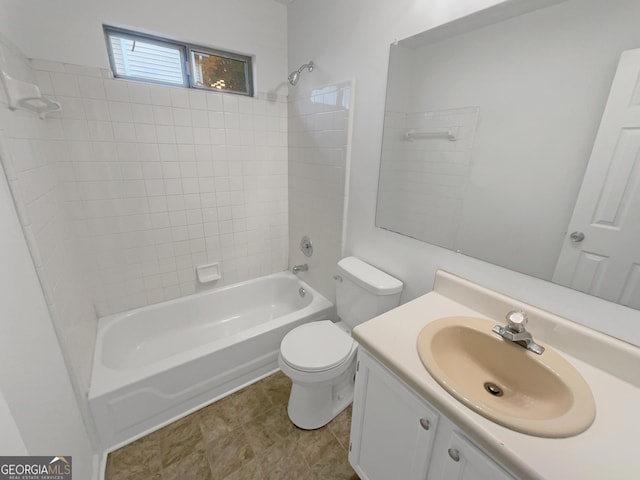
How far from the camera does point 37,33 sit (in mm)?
1367

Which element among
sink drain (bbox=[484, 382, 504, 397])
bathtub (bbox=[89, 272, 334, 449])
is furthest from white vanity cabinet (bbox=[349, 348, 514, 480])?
bathtub (bbox=[89, 272, 334, 449])

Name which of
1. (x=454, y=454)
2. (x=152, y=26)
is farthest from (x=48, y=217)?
(x=454, y=454)

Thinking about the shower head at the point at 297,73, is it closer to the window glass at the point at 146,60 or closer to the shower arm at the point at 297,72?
the shower arm at the point at 297,72

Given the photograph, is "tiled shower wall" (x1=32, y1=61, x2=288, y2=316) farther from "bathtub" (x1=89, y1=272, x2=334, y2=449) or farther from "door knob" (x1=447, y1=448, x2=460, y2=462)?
"door knob" (x1=447, y1=448, x2=460, y2=462)

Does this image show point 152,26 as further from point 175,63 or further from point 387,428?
point 387,428

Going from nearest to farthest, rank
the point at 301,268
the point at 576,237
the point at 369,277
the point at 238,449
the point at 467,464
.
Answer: the point at 467,464 < the point at 576,237 < the point at 238,449 < the point at 369,277 < the point at 301,268

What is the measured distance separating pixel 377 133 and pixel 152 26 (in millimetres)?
1478

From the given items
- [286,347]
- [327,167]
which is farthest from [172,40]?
[286,347]

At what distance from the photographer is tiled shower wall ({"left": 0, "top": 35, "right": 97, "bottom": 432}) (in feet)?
3.21

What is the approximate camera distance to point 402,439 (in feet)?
2.96

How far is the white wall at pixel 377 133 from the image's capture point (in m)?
0.93

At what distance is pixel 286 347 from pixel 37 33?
80.4 inches

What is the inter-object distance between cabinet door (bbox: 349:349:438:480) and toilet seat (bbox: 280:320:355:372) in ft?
1.08

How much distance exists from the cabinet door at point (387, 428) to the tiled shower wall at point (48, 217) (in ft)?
4.03
